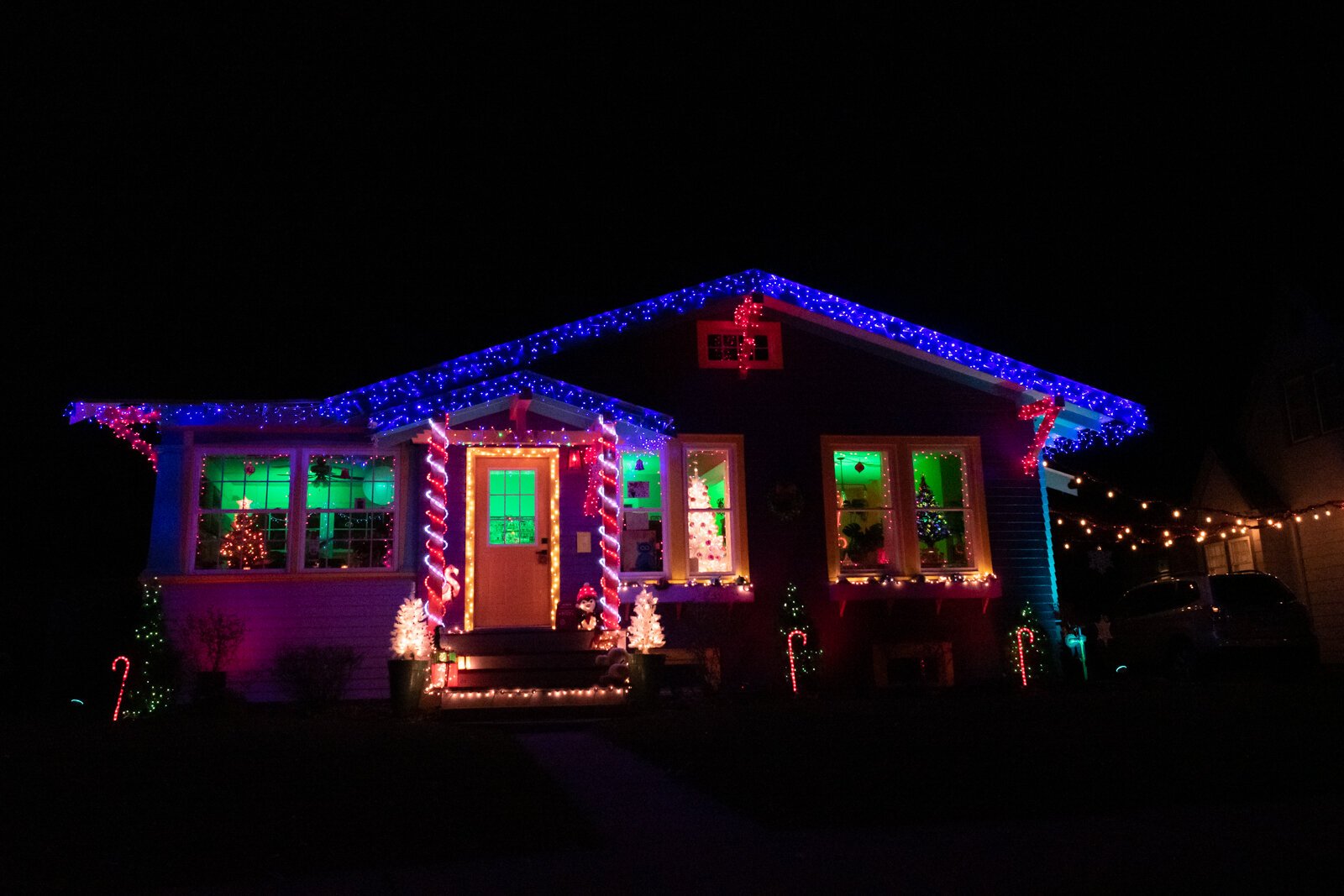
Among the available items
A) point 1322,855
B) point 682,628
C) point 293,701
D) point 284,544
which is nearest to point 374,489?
point 284,544

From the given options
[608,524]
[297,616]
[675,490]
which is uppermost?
[675,490]

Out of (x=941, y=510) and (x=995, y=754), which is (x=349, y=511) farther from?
(x=995, y=754)

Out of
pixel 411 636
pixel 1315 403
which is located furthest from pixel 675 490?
pixel 1315 403

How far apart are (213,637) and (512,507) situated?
3.72m

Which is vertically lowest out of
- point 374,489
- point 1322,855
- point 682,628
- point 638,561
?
point 1322,855

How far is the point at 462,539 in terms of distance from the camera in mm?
13055

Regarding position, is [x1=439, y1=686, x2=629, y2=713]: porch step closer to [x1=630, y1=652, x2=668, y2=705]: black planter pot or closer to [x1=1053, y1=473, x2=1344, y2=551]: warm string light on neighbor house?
[x1=630, y1=652, x2=668, y2=705]: black planter pot

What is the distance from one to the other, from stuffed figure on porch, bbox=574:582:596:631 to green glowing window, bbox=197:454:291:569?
11.7 feet

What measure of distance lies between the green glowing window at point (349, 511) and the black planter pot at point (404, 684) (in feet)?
7.02

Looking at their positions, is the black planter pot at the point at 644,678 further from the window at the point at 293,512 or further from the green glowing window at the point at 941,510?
the green glowing window at the point at 941,510

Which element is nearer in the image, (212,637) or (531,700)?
(531,700)

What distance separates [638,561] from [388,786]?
6.90m

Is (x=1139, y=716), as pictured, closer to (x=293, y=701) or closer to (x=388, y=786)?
(x=388, y=786)

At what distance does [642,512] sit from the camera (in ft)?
45.1
